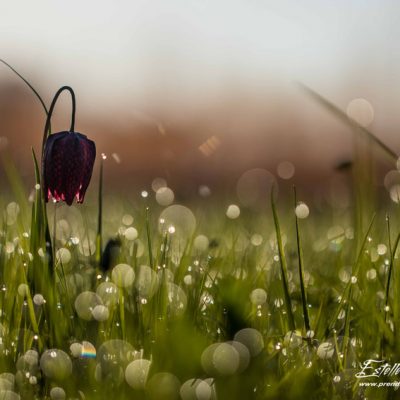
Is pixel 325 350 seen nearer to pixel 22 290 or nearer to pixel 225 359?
pixel 225 359

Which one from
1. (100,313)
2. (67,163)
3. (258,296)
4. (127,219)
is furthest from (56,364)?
(127,219)

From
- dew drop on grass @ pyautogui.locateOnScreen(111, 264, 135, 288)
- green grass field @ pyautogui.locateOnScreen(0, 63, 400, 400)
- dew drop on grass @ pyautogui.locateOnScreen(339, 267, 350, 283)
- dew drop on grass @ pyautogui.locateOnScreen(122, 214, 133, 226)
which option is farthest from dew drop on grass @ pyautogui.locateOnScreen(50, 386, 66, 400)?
dew drop on grass @ pyautogui.locateOnScreen(122, 214, 133, 226)

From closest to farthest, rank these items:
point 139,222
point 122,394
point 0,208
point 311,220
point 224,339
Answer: point 122,394
point 224,339
point 139,222
point 0,208
point 311,220

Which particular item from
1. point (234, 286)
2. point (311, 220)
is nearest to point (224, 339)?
point (234, 286)

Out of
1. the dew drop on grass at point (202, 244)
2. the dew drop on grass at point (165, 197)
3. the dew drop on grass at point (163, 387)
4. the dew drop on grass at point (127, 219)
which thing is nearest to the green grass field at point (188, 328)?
the dew drop on grass at point (163, 387)

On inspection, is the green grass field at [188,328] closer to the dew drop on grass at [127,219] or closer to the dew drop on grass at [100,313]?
the dew drop on grass at [100,313]

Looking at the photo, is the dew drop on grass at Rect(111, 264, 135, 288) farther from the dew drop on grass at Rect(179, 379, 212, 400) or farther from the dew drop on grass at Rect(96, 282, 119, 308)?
the dew drop on grass at Rect(179, 379, 212, 400)

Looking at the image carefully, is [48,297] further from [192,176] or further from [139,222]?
[192,176]
